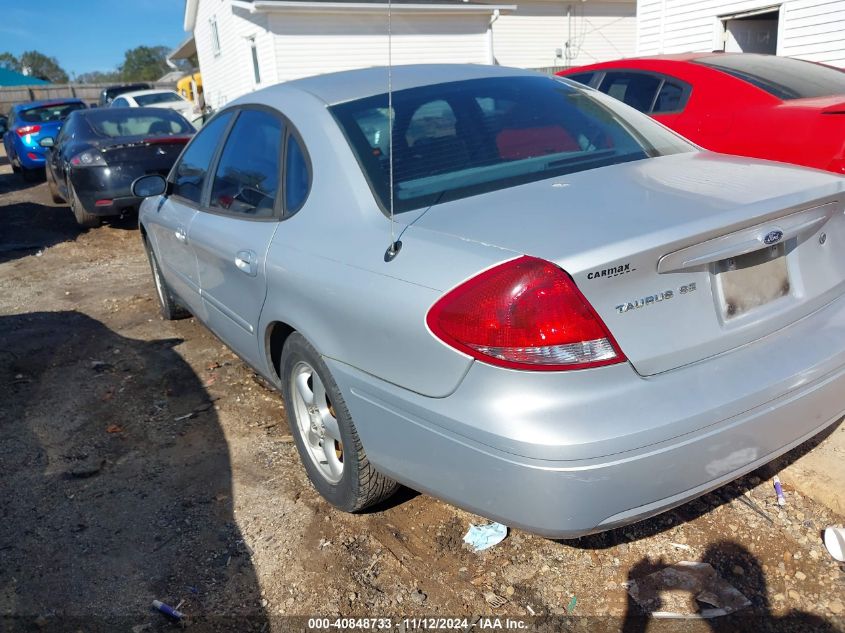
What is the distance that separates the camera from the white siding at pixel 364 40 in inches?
746

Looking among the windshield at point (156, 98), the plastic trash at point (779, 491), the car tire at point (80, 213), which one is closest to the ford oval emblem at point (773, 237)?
the plastic trash at point (779, 491)

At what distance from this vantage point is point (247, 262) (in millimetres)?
3279

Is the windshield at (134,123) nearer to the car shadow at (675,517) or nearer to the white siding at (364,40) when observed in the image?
the car shadow at (675,517)

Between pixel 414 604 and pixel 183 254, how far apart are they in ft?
8.78

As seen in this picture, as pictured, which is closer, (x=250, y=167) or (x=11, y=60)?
(x=250, y=167)

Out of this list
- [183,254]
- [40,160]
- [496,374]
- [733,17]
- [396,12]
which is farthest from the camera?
[396,12]

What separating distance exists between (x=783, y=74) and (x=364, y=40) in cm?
1611

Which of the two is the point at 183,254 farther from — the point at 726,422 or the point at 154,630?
the point at 726,422

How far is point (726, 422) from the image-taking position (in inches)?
84.4

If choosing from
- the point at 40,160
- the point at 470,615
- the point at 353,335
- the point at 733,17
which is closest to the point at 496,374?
the point at 353,335

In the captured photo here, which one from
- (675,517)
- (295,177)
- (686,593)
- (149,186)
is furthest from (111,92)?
(686,593)

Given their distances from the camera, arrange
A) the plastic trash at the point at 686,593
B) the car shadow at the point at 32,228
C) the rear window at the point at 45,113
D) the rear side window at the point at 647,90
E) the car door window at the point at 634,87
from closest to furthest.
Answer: the plastic trash at the point at 686,593 → the rear side window at the point at 647,90 → the car door window at the point at 634,87 → the car shadow at the point at 32,228 → the rear window at the point at 45,113

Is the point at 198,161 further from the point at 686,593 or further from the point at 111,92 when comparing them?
the point at 111,92

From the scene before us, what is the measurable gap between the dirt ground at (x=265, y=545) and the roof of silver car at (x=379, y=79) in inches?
68.9
